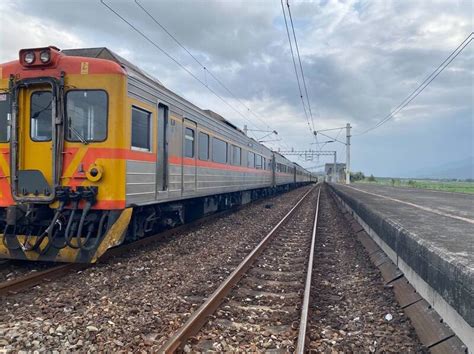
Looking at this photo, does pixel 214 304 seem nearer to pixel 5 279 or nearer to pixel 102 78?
pixel 5 279

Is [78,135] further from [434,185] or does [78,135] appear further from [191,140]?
[434,185]

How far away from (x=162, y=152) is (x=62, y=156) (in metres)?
2.20

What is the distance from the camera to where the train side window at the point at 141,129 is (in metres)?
7.39

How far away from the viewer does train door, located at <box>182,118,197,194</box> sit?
9.98 m

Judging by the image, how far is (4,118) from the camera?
282 inches

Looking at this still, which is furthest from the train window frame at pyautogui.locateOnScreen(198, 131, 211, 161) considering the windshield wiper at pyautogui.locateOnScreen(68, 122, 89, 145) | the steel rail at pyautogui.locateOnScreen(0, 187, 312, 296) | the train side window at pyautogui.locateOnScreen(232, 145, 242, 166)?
the windshield wiper at pyautogui.locateOnScreen(68, 122, 89, 145)

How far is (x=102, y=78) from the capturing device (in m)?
6.87

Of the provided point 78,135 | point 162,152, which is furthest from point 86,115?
point 162,152

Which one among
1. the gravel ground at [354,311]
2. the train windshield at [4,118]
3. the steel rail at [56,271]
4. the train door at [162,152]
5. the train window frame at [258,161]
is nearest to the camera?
the gravel ground at [354,311]

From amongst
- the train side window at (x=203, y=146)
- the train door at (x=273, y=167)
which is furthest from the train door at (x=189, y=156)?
the train door at (x=273, y=167)

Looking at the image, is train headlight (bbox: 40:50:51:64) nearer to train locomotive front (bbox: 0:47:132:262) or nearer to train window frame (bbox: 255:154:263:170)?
train locomotive front (bbox: 0:47:132:262)

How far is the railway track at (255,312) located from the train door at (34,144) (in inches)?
131

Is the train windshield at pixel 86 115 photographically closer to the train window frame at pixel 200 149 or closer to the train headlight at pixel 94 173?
the train headlight at pixel 94 173

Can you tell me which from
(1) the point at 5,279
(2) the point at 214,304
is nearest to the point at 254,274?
(2) the point at 214,304
